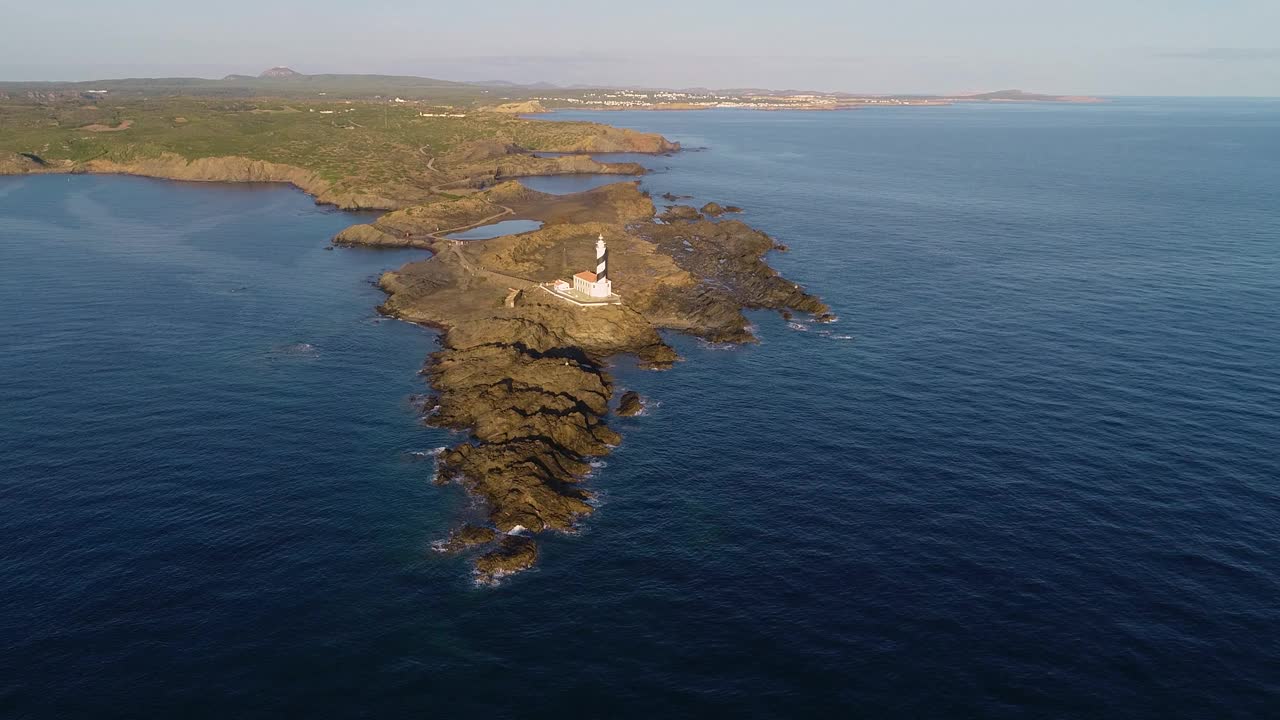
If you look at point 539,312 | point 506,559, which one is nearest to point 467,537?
point 506,559

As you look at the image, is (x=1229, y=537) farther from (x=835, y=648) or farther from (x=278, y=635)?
(x=278, y=635)

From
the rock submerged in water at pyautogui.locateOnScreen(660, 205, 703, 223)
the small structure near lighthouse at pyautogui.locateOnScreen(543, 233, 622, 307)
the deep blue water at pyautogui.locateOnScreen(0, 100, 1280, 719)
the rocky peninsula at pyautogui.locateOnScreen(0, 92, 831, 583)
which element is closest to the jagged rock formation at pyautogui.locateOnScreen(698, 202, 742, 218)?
the rocky peninsula at pyautogui.locateOnScreen(0, 92, 831, 583)

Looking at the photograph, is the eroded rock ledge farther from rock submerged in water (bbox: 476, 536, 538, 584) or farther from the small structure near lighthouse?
the small structure near lighthouse

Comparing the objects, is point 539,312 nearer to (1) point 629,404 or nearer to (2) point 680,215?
(1) point 629,404

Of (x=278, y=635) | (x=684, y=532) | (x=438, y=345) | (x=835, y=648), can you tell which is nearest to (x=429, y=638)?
(x=278, y=635)

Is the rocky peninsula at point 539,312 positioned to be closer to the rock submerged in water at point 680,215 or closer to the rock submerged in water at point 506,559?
the rock submerged in water at point 506,559

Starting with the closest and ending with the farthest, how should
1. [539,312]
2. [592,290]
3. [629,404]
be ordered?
[629,404]
[539,312]
[592,290]
